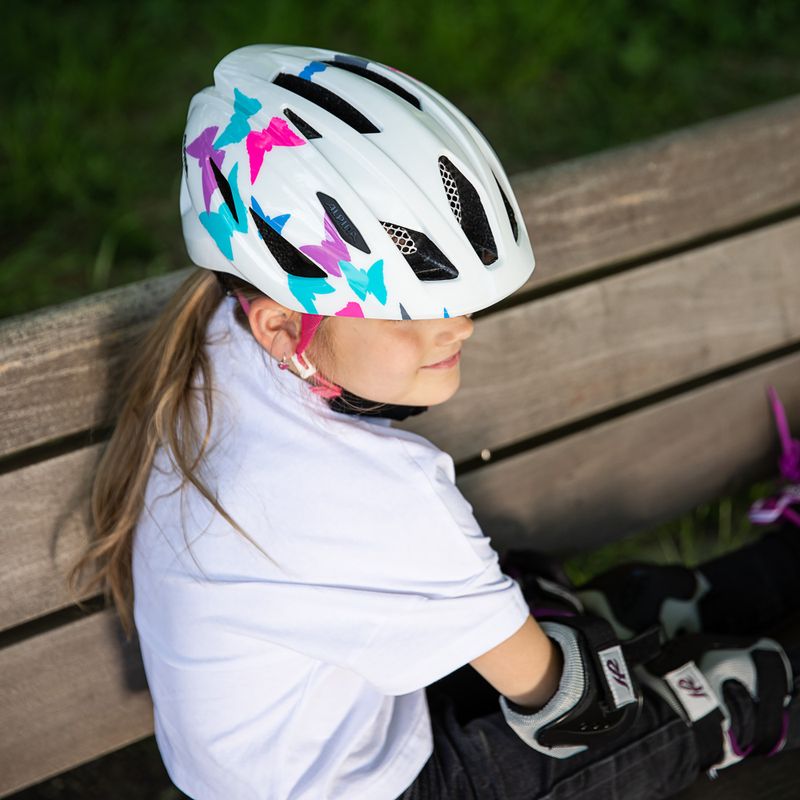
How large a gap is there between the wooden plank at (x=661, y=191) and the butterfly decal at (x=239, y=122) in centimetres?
58

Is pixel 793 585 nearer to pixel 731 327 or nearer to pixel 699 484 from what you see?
pixel 699 484

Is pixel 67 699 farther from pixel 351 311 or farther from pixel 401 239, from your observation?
pixel 401 239

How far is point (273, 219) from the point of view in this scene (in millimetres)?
1435

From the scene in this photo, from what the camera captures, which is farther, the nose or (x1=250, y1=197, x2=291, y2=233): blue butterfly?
the nose

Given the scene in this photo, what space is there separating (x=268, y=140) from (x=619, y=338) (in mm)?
958

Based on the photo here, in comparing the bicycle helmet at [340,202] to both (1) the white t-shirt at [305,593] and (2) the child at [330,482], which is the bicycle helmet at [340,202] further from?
(1) the white t-shirt at [305,593]

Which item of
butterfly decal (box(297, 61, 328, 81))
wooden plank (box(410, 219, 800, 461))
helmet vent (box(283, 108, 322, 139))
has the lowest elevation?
wooden plank (box(410, 219, 800, 461))

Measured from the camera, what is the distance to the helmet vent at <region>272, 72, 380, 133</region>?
1.48 m

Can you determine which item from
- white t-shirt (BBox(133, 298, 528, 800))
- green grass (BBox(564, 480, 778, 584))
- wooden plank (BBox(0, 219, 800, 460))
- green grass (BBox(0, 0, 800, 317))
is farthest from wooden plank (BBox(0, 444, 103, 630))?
green grass (BBox(564, 480, 778, 584))

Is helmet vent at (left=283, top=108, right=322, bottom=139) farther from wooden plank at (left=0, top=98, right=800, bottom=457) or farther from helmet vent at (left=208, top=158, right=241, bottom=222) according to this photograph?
wooden plank at (left=0, top=98, right=800, bottom=457)

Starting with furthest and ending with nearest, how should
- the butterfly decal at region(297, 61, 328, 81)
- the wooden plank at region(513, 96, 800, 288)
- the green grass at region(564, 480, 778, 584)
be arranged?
the green grass at region(564, 480, 778, 584) → the wooden plank at region(513, 96, 800, 288) → the butterfly decal at region(297, 61, 328, 81)

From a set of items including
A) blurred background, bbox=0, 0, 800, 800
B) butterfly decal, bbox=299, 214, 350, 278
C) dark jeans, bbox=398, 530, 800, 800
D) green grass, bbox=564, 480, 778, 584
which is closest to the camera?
butterfly decal, bbox=299, 214, 350, 278

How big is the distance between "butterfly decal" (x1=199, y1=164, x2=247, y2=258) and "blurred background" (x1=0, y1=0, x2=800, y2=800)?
123 cm

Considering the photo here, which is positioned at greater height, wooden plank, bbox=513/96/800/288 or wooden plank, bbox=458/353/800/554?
wooden plank, bbox=513/96/800/288
